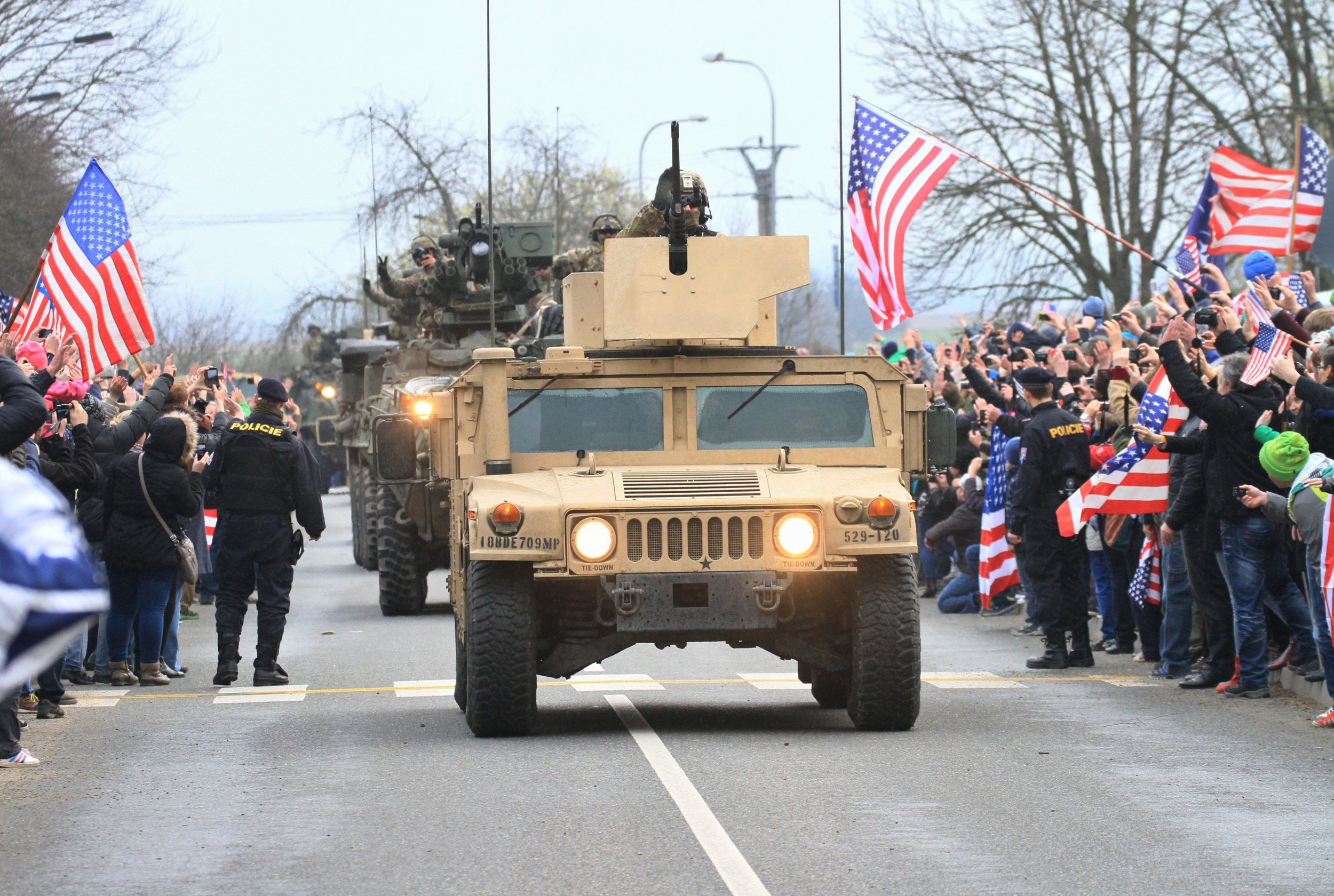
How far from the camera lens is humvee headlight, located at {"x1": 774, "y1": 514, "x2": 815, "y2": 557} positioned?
360 inches

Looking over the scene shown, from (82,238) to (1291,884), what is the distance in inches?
447

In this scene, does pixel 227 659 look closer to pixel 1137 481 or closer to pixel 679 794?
pixel 679 794

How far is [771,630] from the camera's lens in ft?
31.1

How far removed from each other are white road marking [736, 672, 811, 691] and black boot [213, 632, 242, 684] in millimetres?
3144

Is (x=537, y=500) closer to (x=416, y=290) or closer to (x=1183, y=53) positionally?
(x=416, y=290)

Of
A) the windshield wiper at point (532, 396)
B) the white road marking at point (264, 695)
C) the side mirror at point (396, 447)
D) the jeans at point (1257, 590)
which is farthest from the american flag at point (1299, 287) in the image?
the white road marking at point (264, 695)

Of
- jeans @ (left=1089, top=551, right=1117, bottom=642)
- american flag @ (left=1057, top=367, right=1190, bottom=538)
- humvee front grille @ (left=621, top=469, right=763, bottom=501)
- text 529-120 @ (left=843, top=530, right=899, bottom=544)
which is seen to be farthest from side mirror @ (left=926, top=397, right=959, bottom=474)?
jeans @ (left=1089, top=551, right=1117, bottom=642)

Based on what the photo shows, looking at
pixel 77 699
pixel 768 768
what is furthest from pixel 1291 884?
pixel 77 699

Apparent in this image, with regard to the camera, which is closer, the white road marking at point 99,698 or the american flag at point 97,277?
the white road marking at point 99,698

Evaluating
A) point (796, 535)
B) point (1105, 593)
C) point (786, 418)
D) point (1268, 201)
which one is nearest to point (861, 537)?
point (796, 535)

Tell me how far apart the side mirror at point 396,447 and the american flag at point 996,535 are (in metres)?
5.79

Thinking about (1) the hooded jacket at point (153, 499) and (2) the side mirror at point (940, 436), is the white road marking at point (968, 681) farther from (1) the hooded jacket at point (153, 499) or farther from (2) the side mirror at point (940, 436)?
(1) the hooded jacket at point (153, 499)

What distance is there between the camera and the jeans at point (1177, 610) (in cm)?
1209

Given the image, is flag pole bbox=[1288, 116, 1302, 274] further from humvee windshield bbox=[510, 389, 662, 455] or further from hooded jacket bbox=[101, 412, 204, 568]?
hooded jacket bbox=[101, 412, 204, 568]
